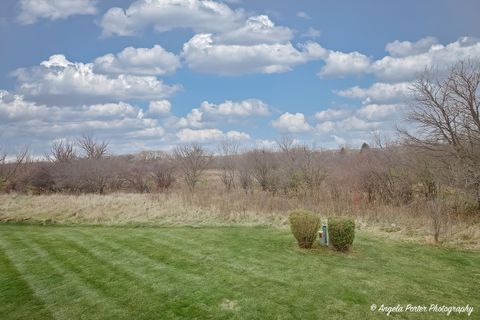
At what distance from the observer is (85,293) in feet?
25.5

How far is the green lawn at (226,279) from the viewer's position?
6816mm

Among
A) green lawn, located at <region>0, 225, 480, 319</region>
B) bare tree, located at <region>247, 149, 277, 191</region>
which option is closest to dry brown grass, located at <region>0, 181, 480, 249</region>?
green lawn, located at <region>0, 225, 480, 319</region>

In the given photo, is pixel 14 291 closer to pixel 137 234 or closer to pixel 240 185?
pixel 137 234

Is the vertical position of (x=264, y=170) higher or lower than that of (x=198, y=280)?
higher

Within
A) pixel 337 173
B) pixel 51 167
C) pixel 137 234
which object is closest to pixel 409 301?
pixel 137 234

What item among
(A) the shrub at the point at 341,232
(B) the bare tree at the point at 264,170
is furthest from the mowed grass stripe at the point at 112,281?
(B) the bare tree at the point at 264,170

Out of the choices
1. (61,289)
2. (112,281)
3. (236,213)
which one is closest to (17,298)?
(61,289)

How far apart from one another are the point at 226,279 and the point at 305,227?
324 centimetres

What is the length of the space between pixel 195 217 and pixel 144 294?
34.3 feet

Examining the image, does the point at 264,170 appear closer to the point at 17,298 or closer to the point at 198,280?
the point at 198,280

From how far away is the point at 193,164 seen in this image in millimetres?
38156

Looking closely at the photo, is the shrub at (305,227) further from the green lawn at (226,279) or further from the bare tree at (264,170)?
the bare tree at (264,170)

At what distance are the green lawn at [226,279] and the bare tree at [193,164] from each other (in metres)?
25.3

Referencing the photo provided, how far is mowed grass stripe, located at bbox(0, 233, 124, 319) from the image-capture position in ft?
22.5
